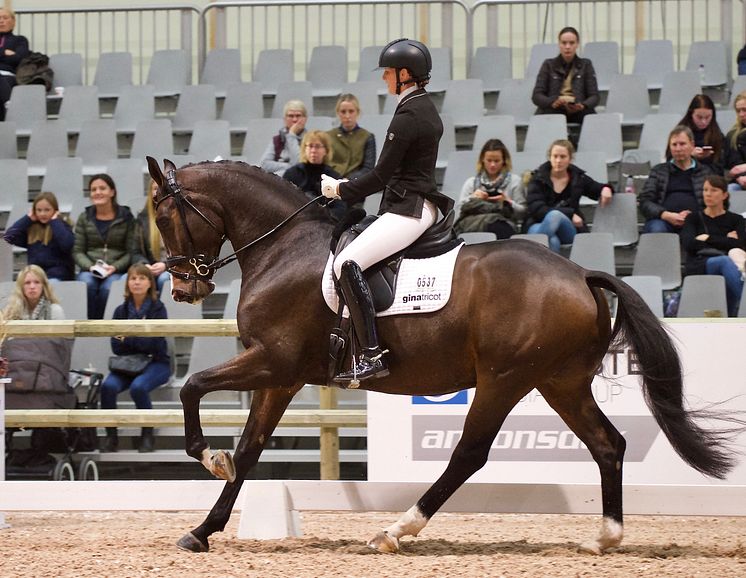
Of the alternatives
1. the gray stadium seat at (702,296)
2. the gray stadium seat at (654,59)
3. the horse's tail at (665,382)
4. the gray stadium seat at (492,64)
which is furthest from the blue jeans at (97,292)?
the gray stadium seat at (654,59)

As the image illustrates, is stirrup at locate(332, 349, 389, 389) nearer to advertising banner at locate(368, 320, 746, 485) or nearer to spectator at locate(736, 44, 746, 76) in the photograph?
advertising banner at locate(368, 320, 746, 485)

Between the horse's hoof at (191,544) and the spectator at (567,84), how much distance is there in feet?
22.7

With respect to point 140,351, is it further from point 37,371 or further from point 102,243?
point 102,243

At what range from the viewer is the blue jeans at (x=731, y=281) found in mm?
9062

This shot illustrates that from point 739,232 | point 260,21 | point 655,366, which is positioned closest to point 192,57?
point 260,21

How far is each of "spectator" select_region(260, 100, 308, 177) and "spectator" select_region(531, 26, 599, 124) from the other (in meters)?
2.52

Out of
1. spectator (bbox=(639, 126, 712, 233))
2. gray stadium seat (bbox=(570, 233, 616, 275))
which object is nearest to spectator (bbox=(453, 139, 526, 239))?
gray stadium seat (bbox=(570, 233, 616, 275))

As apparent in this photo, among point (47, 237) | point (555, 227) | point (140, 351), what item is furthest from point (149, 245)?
point (555, 227)

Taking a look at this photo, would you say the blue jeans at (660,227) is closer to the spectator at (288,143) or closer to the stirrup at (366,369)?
the spectator at (288,143)

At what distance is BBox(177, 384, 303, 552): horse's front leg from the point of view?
19.8 ft

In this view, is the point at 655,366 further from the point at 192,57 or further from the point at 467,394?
the point at 192,57

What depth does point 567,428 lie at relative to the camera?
24.6ft

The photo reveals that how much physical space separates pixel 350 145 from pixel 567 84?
2.56m

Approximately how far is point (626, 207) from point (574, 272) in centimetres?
462
